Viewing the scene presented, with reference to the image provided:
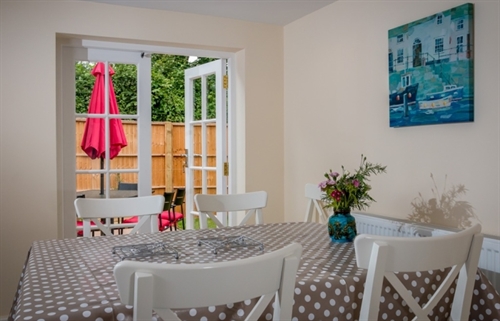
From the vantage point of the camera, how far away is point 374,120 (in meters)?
3.14

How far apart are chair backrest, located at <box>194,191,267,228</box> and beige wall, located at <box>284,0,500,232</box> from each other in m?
0.83

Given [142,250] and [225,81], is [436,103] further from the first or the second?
[225,81]

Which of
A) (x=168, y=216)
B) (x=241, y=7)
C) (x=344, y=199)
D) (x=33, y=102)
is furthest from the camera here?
(x=168, y=216)

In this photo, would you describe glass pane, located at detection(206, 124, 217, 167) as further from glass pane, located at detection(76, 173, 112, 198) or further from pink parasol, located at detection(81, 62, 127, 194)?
glass pane, located at detection(76, 173, 112, 198)

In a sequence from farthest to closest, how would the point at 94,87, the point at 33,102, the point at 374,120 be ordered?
the point at 94,87
the point at 33,102
the point at 374,120

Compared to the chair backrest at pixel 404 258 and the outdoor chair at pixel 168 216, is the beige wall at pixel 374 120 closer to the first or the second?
the chair backrest at pixel 404 258

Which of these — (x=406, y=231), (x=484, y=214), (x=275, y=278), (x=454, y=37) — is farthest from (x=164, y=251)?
(x=454, y=37)

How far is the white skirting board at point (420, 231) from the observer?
2.19 meters

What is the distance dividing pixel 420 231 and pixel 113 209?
5.65 feet

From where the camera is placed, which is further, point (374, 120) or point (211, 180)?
point (211, 180)

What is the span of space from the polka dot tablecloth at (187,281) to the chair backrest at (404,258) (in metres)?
0.15

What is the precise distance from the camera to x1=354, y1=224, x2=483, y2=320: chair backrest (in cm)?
133

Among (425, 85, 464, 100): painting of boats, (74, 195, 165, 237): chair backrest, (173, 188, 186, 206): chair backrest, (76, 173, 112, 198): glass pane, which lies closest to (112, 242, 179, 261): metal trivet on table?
(74, 195, 165, 237): chair backrest

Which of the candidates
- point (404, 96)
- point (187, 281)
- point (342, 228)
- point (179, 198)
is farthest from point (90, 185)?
point (187, 281)
